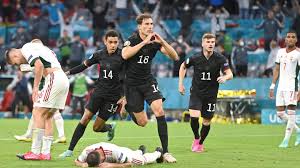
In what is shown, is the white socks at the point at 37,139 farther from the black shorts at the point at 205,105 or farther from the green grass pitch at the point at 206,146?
the black shorts at the point at 205,105

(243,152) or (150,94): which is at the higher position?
(150,94)

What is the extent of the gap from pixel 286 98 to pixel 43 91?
6900 mm

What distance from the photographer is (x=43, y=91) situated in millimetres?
14312

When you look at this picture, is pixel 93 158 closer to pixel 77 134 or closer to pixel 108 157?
pixel 108 157

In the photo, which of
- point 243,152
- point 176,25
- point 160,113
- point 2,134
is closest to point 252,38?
point 176,25

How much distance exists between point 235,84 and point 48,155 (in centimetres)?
1804

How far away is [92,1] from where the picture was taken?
131 ft

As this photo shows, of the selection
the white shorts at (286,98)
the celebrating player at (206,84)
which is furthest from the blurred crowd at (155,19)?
the celebrating player at (206,84)

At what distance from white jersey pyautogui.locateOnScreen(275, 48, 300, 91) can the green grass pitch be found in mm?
1404

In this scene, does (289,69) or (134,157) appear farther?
(289,69)

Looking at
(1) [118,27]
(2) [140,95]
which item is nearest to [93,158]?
(2) [140,95]

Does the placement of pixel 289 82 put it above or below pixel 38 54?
below

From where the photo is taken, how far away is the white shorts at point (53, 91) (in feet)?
46.9

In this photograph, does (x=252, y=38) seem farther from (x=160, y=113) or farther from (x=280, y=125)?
(x=160, y=113)
